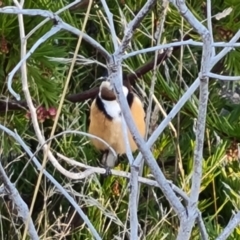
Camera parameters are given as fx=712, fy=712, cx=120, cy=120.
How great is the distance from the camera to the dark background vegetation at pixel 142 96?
158cm

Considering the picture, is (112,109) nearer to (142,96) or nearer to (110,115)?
(110,115)

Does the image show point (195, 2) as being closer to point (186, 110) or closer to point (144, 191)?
point (186, 110)

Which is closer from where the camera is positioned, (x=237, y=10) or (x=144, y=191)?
(x=237, y=10)

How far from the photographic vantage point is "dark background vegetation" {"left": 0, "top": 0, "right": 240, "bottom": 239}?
1582mm

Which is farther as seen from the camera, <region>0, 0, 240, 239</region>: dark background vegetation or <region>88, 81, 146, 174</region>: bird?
<region>88, 81, 146, 174</region>: bird

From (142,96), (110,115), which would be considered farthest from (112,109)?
(142,96)

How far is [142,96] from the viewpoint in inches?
79.0

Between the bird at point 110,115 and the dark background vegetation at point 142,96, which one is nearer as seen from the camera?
the dark background vegetation at point 142,96

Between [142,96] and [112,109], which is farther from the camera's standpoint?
[142,96]

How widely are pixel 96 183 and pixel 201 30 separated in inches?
50.6

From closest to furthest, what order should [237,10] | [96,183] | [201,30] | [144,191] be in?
[201,30], [237,10], [96,183], [144,191]

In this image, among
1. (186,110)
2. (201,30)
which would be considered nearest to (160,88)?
(186,110)

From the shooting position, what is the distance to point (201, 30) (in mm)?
718

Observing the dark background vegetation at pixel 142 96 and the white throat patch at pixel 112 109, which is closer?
the dark background vegetation at pixel 142 96
